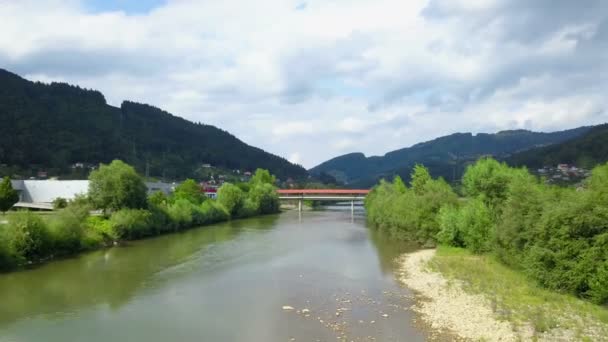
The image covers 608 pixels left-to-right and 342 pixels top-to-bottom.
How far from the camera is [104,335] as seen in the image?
60.7 feet

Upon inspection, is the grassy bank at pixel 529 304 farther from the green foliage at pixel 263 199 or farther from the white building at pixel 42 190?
the green foliage at pixel 263 199

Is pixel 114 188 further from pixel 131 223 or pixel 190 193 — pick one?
pixel 190 193

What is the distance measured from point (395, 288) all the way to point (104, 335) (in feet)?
51.1

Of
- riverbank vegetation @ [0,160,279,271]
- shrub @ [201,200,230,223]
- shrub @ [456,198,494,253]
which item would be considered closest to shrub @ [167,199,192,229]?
riverbank vegetation @ [0,160,279,271]

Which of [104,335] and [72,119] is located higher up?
[72,119]

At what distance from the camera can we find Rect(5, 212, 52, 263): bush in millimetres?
31689

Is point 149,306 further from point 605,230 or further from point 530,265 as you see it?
point 605,230

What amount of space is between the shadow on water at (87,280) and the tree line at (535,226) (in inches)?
834

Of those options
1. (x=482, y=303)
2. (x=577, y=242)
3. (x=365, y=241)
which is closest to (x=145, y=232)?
(x=365, y=241)

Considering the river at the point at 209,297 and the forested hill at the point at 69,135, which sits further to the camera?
the forested hill at the point at 69,135

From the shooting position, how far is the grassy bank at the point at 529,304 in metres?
17.8

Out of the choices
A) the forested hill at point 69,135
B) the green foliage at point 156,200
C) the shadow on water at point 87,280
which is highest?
the forested hill at point 69,135

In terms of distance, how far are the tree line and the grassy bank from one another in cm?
83

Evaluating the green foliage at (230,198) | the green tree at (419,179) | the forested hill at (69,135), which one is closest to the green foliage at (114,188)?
the green foliage at (230,198)
